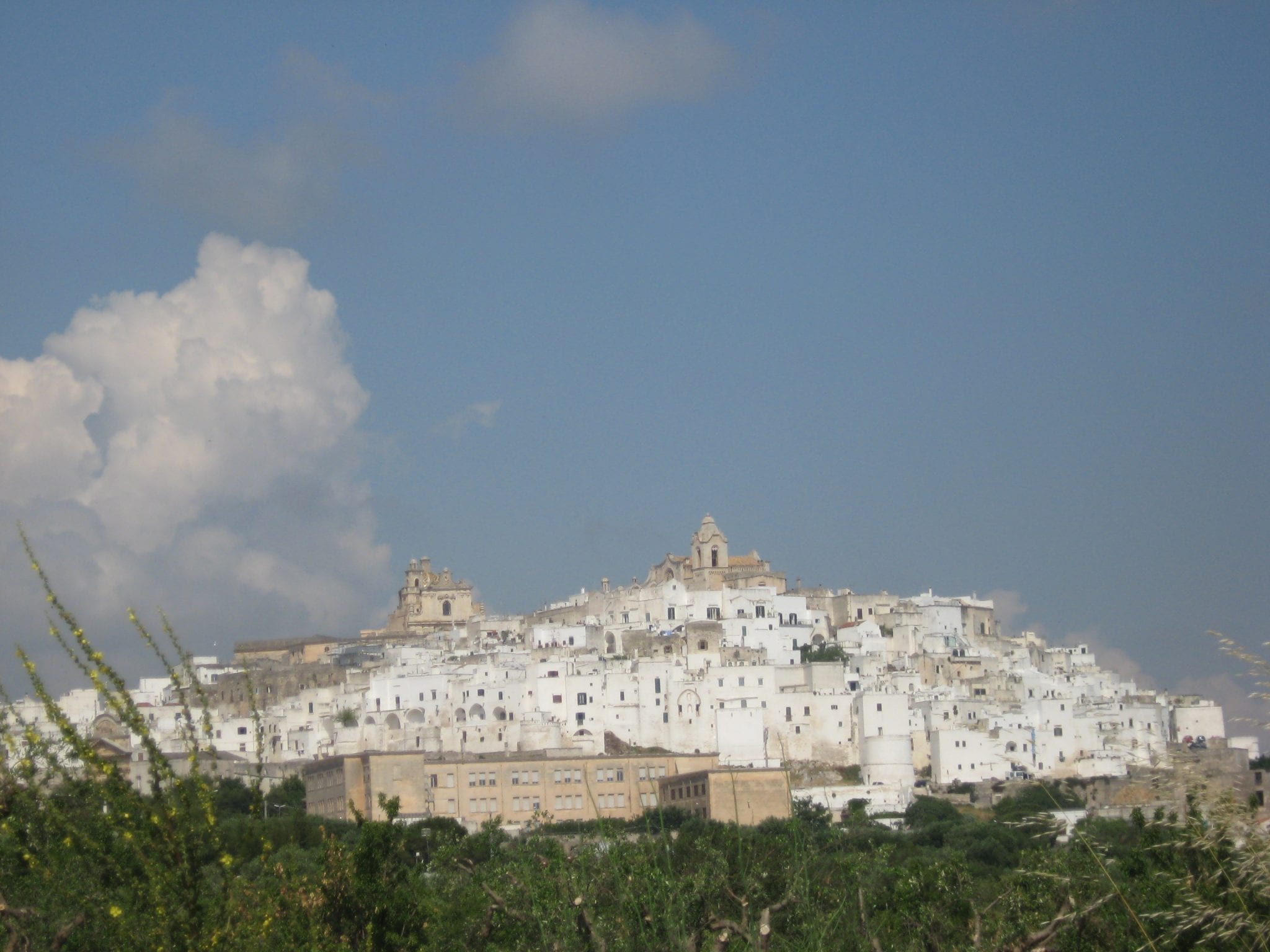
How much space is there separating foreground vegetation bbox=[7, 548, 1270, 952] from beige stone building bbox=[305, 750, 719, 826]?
33828mm

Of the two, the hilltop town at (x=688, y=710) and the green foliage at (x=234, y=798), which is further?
the hilltop town at (x=688, y=710)

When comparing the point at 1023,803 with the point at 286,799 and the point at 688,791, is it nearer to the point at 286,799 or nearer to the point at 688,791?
the point at 688,791

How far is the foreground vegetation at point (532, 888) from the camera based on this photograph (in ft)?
34.6

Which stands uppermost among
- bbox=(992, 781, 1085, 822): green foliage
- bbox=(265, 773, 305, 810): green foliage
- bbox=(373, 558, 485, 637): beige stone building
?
bbox=(373, 558, 485, 637): beige stone building

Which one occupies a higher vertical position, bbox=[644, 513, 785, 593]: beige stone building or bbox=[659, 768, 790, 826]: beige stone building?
bbox=[644, 513, 785, 593]: beige stone building

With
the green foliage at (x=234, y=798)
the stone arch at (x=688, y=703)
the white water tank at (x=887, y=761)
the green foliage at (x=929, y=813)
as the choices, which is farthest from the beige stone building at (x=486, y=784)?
the white water tank at (x=887, y=761)

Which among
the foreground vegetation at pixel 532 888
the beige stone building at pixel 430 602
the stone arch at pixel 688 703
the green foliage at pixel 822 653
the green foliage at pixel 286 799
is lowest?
the foreground vegetation at pixel 532 888

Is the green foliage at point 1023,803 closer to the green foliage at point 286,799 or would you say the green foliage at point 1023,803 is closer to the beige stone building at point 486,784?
the beige stone building at point 486,784

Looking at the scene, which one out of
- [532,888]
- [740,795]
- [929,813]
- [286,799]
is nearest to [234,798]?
[286,799]

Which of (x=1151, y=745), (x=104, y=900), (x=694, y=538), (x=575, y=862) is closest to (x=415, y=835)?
(x=575, y=862)

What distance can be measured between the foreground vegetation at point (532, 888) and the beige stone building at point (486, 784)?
33.8m

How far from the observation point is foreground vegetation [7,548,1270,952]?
10.6m

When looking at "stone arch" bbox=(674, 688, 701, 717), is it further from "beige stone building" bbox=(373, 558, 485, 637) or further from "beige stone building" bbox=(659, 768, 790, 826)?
"beige stone building" bbox=(373, 558, 485, 637)

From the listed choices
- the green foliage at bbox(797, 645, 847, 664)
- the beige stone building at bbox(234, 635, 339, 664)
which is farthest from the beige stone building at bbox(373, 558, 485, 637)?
the green foliage at bbox(797, 645, 847, 664)
